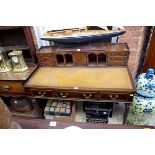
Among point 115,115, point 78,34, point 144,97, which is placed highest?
point 78,34

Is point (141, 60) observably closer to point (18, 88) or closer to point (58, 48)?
point (58, 48)

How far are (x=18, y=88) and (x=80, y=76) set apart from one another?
0.67m

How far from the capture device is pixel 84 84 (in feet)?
4.57

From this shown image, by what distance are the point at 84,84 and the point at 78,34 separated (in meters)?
0.54

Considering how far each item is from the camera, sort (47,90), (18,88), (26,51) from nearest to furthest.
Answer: (47,90) < (18,88) < (26,51)

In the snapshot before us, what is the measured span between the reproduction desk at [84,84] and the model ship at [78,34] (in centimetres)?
30

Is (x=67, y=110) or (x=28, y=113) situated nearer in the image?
(x=67, y=110)

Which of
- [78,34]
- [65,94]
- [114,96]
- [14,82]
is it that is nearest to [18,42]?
[14,82]

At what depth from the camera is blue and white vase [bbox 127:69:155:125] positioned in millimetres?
1475

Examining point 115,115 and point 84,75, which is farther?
point 115,115

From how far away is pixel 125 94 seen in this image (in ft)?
4.31

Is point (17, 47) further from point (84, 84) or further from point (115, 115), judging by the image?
point (115, 115)

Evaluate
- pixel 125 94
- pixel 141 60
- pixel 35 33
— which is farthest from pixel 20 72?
pixel 141 60

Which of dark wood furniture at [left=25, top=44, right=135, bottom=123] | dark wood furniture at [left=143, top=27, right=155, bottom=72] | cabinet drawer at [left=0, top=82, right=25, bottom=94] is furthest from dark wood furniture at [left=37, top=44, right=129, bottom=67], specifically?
dark wood furniture at [left=143, top=27, right=155, bottom=72]
